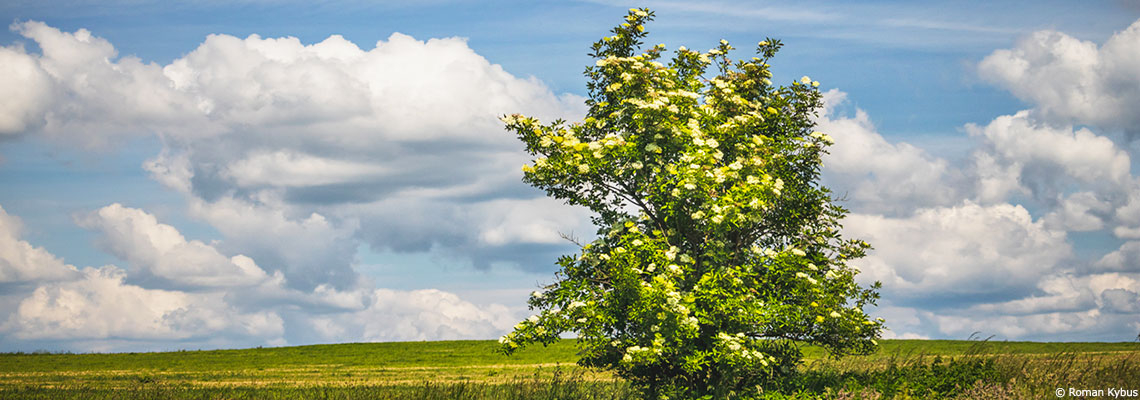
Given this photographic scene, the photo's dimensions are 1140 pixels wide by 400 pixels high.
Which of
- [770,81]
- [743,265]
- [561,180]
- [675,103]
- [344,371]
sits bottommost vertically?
[344,371]

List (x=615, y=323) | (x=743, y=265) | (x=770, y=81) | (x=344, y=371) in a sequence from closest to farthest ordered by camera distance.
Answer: (x=615, y=323) < (x=743, y=265) < (x=770, y=81) < (x=344, y=371)

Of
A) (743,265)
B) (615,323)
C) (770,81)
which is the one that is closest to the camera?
(615,323)

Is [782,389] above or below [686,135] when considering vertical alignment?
below

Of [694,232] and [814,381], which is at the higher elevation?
[694,232]

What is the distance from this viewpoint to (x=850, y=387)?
62.1 feet

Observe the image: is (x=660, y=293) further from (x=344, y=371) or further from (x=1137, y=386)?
(x=344, y=371)

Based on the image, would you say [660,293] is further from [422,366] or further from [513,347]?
[422,366]

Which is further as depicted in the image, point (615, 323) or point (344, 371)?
point (344, 371)

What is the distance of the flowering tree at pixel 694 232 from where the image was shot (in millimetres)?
17844

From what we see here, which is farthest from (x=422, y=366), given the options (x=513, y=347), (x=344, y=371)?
(x=513, y=347)

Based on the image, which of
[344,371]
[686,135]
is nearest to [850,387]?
[686,135]

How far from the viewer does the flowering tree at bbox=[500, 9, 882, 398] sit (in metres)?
17.8

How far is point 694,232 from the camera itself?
19.7 m

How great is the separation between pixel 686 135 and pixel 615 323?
478cm
